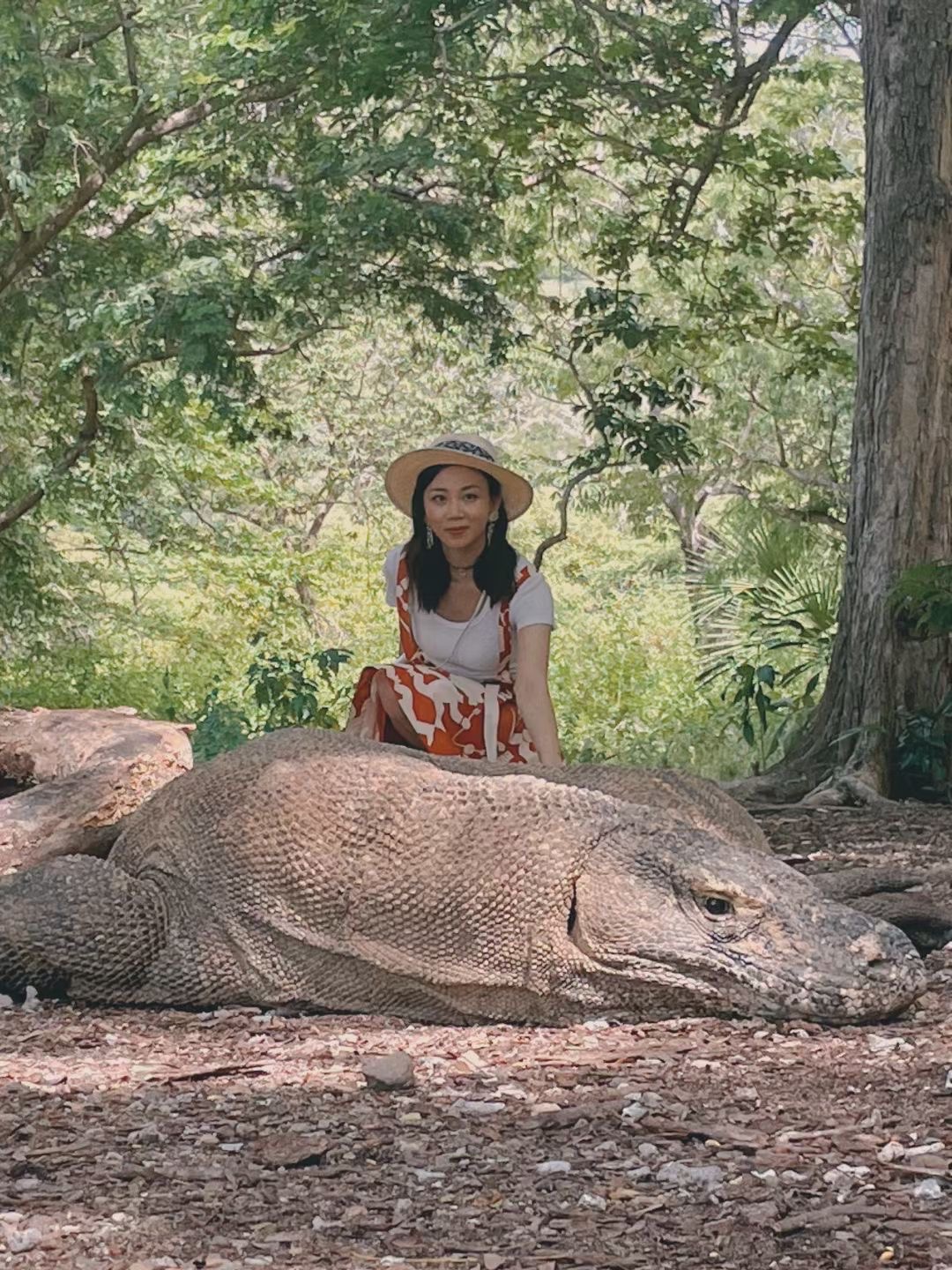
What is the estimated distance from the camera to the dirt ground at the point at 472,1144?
1746mm

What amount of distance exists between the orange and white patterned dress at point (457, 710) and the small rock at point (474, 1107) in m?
1.65

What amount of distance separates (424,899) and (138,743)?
1.53m

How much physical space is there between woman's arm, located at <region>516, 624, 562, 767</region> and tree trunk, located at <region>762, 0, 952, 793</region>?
2.30 meters

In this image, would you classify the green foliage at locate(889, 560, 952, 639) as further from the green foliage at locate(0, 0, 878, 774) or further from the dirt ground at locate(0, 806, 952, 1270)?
the dirt ground at locate(0, 806, 952, 1270)

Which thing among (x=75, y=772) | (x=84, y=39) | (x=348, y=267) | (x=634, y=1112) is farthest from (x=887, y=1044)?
(x=84, y=39)

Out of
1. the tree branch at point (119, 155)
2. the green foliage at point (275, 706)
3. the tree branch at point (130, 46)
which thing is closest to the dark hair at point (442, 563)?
the green foliage at point (275, 706)

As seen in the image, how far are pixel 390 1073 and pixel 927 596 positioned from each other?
12.1 ft

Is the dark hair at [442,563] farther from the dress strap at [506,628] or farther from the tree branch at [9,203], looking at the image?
the tree branch at [9,203]

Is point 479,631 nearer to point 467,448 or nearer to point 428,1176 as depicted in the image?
point 467,448

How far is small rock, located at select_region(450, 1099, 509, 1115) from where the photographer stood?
7.44 ft

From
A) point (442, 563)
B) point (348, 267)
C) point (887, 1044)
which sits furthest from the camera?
point (348, 267)

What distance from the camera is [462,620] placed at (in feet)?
13.4

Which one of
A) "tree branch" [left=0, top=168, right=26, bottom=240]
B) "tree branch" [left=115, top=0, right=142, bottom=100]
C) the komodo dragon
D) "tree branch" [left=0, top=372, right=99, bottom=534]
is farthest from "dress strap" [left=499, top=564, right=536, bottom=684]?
"tree branch" [left=0, top=372, right=99, bottom=534]

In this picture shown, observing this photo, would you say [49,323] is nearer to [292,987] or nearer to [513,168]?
[513,168]
